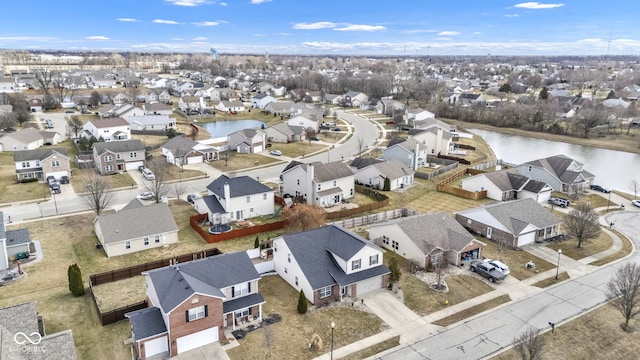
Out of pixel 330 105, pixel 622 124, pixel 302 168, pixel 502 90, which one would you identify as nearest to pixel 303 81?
pixel 330 105

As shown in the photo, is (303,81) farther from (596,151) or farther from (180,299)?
(180,299)

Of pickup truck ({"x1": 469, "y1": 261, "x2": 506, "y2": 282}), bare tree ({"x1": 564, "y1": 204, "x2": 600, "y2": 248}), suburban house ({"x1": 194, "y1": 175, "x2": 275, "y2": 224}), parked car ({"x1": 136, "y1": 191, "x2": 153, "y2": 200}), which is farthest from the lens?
parked car ({"x1": 136, "y1": 191, "x2": 153, "y2": 200})

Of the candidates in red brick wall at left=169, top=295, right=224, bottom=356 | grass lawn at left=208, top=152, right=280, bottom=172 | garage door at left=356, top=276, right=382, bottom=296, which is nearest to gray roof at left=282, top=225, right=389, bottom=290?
garage door at left=356, top=276, right=382, bottom=296

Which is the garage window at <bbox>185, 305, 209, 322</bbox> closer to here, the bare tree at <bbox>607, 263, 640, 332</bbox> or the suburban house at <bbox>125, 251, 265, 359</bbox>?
the suburban house at <bbox>125, 251, 265, 359</bbox>

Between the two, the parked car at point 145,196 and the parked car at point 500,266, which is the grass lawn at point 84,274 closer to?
the parked car at point 145,196

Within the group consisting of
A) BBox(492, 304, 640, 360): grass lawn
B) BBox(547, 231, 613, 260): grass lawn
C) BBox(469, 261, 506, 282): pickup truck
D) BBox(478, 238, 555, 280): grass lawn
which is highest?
BBox(469, 261, 506, 282): pickup truck

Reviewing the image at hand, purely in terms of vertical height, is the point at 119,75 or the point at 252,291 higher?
the point at 119,75

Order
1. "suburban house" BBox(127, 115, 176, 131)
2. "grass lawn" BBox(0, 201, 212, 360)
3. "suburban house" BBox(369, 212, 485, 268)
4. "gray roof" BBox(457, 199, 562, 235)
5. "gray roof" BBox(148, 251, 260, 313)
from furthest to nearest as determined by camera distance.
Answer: "suburban house" BBox(127, 115, 176, 131), "gray roof" BBox(457, 199, 562, 235), "suburban house" BBox(369, 212, 485, 268), "grass lawn" BBox(0, 201, 212, 360), "gray roof" BBox(148, 251, 260, 313)

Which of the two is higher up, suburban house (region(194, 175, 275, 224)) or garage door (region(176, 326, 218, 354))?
suburban house (region(194, 175, 275, 224))
